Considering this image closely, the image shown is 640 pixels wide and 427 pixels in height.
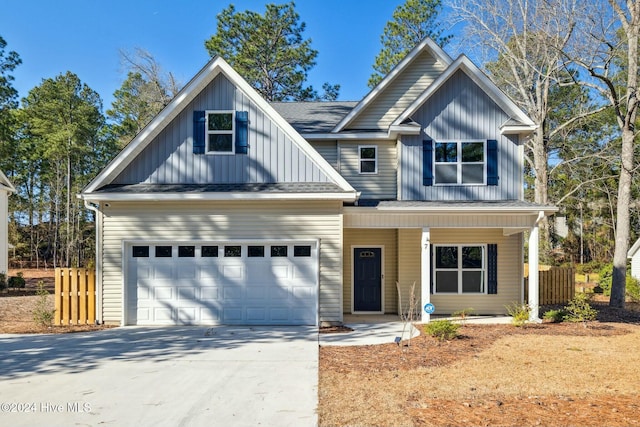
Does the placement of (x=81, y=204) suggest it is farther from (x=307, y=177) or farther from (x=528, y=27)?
(x=528, y=27)

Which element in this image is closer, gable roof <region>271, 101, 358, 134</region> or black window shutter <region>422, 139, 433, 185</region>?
black window shutter <region>422, 139, 433, 185</region>

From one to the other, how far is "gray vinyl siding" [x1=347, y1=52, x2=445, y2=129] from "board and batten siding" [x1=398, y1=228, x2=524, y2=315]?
3.68 metres

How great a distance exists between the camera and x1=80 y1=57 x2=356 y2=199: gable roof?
38.6ft

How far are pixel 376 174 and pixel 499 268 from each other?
4.78 m

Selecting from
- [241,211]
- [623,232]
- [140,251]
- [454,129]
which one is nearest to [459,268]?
[454,129]

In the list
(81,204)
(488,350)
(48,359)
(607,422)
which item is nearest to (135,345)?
(48,359)

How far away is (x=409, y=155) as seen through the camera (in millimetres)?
13359

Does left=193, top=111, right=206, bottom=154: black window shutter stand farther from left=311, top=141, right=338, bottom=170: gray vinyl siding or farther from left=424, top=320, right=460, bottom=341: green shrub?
left=424, top=320, right=460, bottom=341: green shrub

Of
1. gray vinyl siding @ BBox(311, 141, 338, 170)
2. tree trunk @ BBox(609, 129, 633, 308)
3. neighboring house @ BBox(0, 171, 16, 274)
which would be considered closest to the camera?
gray vinyl siding @ BBox(311, 141, 338, 170)

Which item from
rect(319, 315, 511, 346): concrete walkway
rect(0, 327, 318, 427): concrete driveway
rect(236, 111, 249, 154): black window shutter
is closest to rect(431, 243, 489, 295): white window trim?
rect(319, 315, 511, 346): concrete walkway

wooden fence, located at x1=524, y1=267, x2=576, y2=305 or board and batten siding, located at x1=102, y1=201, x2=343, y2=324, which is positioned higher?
board and batten siding, located at x1=102, y1=201, x2=343, y2=324

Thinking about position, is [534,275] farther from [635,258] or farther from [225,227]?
[635,258]

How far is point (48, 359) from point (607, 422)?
886cm

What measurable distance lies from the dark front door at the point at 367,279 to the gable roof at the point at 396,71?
4.06 metres
